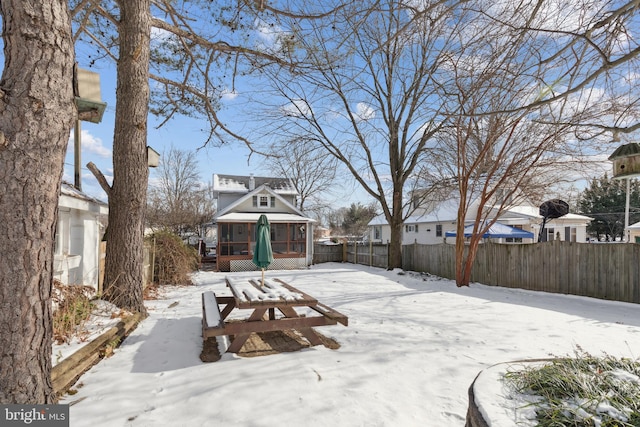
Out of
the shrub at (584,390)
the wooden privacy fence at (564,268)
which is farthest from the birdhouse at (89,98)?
the wooden privacy fence at (564,268)

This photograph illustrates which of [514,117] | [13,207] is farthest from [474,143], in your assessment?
[13,207]

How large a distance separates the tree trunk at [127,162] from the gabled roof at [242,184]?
15.8 m

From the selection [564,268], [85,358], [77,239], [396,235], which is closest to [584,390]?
[85,358]

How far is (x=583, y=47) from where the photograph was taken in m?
4.24

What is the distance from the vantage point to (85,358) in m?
3.75

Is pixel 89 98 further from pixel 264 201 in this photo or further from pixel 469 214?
pixel 469 214

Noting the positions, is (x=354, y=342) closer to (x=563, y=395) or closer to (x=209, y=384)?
(x=209, y=384)

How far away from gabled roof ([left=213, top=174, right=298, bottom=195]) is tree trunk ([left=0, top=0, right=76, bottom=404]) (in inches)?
775

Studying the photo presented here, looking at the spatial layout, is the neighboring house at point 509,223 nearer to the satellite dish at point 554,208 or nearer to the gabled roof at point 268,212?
the gabled roof at point 268,212

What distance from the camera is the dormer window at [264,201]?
19.7 metres

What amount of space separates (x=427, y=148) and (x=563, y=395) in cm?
1339

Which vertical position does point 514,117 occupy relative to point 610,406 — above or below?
above

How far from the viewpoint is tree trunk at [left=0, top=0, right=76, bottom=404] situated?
2.11 m

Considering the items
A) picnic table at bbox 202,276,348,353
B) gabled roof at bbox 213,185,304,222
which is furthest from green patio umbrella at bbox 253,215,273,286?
gabled roof at bbox 213,185,304,222
